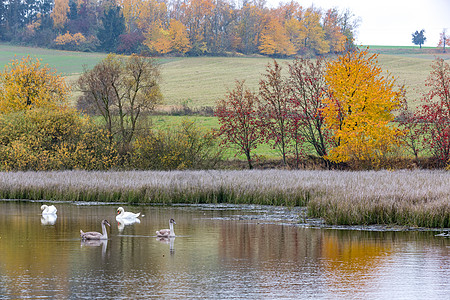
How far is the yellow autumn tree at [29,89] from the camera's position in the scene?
1850 inches

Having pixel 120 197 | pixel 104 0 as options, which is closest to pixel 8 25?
pixel 104 0

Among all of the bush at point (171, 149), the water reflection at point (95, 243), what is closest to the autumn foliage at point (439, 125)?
the bush at point (171, 149)

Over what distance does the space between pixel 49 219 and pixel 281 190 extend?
9.24 m

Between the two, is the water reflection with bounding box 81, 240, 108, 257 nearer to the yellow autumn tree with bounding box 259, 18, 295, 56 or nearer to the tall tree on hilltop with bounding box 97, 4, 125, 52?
the yellow autumn tree with bounding box 259, 18, 295, 56

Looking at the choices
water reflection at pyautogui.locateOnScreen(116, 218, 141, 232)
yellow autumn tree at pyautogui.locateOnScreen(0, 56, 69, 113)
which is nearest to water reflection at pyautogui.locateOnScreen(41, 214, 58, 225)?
water reflection at pyautogui.locateOnScreen(116, 218, 141, 232)

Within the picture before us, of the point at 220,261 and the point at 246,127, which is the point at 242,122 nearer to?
the point at 246,127

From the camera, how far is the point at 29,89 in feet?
158

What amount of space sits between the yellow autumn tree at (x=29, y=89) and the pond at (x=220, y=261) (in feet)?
88.4

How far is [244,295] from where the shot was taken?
10906mm

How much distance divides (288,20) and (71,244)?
99424 mm

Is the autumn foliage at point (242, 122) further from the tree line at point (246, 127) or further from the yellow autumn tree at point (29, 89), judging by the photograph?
the yellow autumn tree at point (29, 89)

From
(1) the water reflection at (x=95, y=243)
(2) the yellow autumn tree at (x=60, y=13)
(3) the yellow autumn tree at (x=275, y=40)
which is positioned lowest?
(1) the water reflection at (x=95, y=243)

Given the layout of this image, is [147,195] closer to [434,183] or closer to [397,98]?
[434,183]

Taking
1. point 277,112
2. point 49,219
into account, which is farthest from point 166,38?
point 49,219
